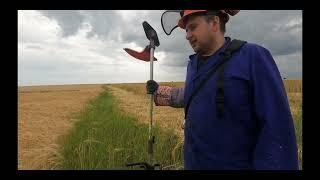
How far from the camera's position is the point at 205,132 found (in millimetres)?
2371

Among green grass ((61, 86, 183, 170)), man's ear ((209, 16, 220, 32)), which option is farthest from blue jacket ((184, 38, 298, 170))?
green grass ((61, 86, 183, 170))

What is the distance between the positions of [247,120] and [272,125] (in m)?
0.15

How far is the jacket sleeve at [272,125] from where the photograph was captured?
220 centimetres

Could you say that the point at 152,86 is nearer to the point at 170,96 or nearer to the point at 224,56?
the point at 170,96

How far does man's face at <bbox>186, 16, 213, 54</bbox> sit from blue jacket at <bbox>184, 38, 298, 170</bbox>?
9 centimetres

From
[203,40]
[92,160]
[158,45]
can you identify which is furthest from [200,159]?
[92,160]

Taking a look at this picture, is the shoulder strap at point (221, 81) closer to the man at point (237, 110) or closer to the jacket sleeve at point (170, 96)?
the man at point (237, 110)

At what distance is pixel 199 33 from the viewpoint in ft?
7.97

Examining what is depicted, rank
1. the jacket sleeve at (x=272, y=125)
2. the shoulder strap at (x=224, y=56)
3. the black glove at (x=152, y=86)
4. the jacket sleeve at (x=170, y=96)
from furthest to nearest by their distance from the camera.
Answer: the black glove at (x=152, y=86) < the jacket sleeve at (x=170, y=96) < the shoulder strap at (x=224, y=56) < the jacket sleeve at (x=272, y=125)

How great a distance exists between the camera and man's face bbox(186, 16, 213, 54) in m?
2.43

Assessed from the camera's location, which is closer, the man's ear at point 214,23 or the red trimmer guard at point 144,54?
the man's ear at point 214,23

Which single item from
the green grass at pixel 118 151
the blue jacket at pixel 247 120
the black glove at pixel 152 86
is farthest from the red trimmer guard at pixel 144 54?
the green grass at pixel 118 151
